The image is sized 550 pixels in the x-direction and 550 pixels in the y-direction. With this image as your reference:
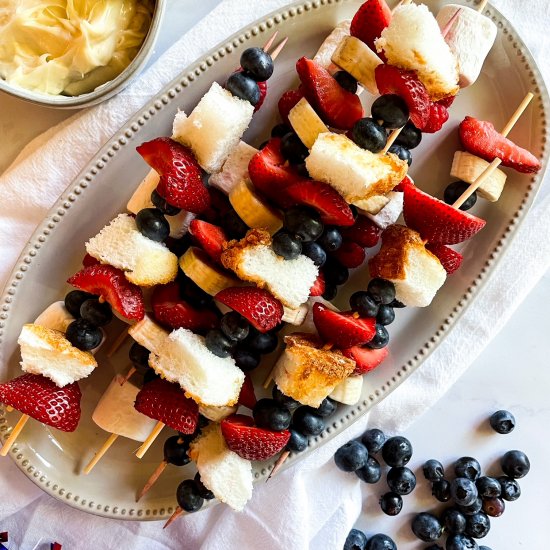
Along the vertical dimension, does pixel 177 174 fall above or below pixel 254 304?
above

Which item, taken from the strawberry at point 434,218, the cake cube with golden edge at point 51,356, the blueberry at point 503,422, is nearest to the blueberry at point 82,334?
the cake cube with golden edge at point 51,356

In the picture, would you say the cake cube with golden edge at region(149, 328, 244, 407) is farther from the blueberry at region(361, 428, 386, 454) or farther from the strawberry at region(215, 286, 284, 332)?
the blueberry at region(361, 428, 386, 454)

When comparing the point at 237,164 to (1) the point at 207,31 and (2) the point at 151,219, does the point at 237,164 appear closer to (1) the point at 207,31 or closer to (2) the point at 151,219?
(2) the point at 151,219

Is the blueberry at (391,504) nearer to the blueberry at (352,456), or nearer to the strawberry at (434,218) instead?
the blueberry at (352,456)

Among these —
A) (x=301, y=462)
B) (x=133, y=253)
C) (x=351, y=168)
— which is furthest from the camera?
(x=301, y=462)

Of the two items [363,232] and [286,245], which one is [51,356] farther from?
[363,232]

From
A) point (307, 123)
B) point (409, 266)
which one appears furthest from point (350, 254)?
point (307, 123)

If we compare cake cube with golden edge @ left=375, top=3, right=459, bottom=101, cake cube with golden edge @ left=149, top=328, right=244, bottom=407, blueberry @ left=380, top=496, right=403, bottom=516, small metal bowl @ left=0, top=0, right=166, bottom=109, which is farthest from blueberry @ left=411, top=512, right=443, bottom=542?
small metal bowl @ left=0, top=0, right=166, bottom=109
